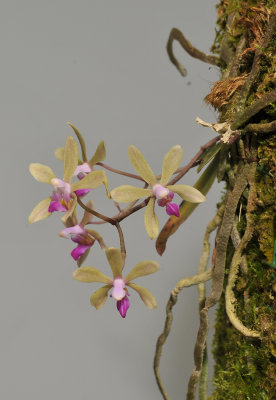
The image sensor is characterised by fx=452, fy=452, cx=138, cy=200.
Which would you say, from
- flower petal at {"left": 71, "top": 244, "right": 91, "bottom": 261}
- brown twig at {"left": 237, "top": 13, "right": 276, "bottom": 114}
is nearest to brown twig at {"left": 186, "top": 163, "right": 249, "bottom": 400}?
brown twig at {"left": 237, "top": 13, "right": 276, "bottom": 114}

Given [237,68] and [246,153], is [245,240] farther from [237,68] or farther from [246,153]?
[237,68]

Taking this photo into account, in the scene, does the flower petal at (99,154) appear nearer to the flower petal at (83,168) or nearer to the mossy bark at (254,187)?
the flower petal at (83,168)

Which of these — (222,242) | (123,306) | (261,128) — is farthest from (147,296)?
(261,128)

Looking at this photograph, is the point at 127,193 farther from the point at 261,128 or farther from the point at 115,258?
the point at 261,128

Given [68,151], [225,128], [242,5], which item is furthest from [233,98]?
[68,151]

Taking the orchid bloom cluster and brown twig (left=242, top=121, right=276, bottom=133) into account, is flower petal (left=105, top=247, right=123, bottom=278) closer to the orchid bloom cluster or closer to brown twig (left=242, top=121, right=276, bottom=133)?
the orchid bloom cluster
